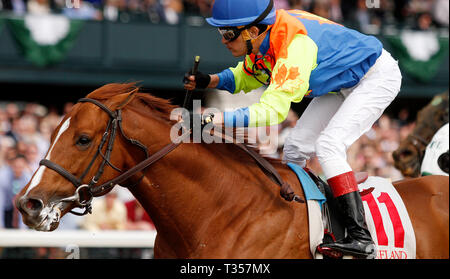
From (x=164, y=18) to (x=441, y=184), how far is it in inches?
381

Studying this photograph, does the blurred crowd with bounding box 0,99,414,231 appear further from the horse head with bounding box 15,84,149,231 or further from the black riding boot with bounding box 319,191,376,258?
the horse head with bounding box 15,84,149,231

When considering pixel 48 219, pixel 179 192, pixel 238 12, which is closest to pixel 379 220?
pixel 179 192

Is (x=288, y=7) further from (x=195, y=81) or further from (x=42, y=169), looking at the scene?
(x=42, y=169)

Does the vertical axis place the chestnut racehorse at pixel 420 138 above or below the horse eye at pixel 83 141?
below

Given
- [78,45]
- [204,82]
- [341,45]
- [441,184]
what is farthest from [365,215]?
[78,45]

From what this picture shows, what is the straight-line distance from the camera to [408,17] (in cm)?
1469

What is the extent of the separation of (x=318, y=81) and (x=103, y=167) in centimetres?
130

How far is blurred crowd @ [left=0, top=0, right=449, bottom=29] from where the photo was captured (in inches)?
482

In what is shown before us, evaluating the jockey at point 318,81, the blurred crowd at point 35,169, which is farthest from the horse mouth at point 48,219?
the blurred crowd at point 35,169

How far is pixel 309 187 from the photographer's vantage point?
11.8 feet

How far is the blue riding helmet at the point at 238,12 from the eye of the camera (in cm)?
352

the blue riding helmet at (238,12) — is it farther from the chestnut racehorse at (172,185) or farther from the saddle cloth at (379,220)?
the saddle cloth at (379,220)

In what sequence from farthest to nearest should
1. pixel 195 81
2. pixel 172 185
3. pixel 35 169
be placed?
pixel 35 169 → pixel 195 81 → pixel 172 185

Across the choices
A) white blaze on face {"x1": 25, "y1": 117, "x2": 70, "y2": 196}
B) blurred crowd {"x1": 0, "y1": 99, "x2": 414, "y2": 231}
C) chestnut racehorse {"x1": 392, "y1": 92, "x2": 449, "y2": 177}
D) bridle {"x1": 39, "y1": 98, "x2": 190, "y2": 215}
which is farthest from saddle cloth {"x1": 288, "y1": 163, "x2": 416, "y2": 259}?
blurred crowd {"x1": 0, "y1": 99, "x2": 414, "y2": 231}
